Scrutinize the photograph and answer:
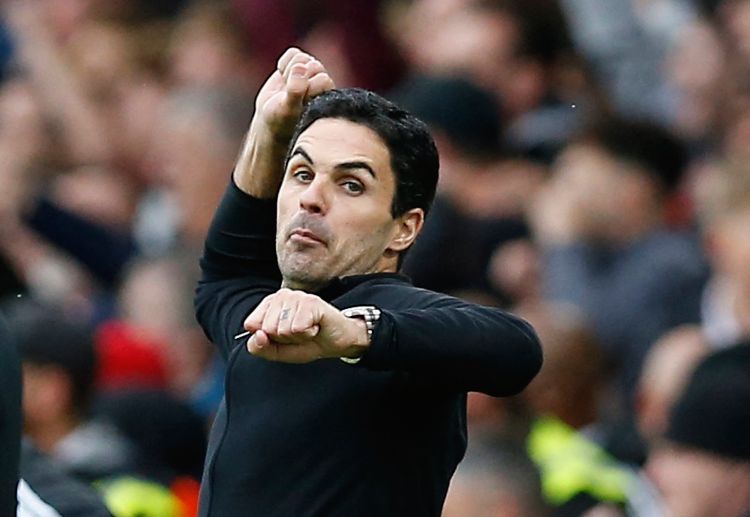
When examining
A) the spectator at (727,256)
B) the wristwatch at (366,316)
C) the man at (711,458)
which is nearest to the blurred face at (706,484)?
the man at (711,458)

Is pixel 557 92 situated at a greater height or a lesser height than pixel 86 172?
greater

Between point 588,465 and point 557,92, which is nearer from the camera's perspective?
point 588,465

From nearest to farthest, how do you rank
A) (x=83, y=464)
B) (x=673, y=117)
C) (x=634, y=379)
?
(x=83, y=464)
(x=634, y=379)
(x=673, y=117)

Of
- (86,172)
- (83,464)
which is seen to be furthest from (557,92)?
(83,464)

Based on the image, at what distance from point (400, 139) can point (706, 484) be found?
2258 mm

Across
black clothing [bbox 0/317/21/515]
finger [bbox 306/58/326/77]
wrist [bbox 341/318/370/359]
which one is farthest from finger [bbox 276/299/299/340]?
black clothing [bbox 0/317/21/515]

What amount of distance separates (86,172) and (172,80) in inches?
28.1

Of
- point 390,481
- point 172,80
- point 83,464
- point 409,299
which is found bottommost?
point 83,464

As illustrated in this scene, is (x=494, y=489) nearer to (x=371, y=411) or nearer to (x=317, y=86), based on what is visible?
(x=317, y=86)

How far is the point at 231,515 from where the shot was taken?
165 inches

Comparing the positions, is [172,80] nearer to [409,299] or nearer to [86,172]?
[86,172]

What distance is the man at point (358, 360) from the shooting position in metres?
3.99

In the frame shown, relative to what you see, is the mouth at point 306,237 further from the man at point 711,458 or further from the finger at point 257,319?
the man at point 711,458

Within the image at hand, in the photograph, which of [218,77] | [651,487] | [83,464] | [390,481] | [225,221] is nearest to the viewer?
[390,481]
